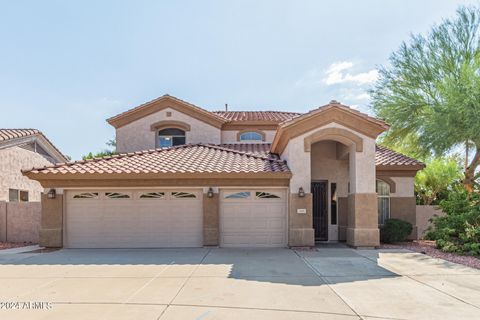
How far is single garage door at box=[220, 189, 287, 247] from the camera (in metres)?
14.2

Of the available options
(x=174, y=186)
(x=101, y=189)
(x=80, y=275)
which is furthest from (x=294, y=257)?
(x=101, y=189)

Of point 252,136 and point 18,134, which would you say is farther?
point 252,136

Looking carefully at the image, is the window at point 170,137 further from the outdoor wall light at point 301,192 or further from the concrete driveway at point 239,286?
the concrete driveway at point 239,286

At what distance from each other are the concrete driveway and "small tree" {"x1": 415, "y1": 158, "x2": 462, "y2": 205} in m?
12.4

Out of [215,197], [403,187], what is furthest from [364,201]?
[215,197]

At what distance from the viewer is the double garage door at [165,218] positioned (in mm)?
14195

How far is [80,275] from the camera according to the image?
9273 mm

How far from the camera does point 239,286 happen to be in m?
7.96

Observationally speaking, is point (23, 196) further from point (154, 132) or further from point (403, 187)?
point (403, 187)

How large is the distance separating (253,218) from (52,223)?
7.74 metres

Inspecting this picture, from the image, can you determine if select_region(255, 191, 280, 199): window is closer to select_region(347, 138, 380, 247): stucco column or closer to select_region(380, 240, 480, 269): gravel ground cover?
select_region(347, 138, 380, 247): stucco column

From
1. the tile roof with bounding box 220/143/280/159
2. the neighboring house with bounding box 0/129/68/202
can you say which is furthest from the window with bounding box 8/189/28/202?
the tile roof with bounding box 220/143/280/159

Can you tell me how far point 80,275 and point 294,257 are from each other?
6327 mm

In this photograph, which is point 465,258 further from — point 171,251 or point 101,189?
point 101,189
